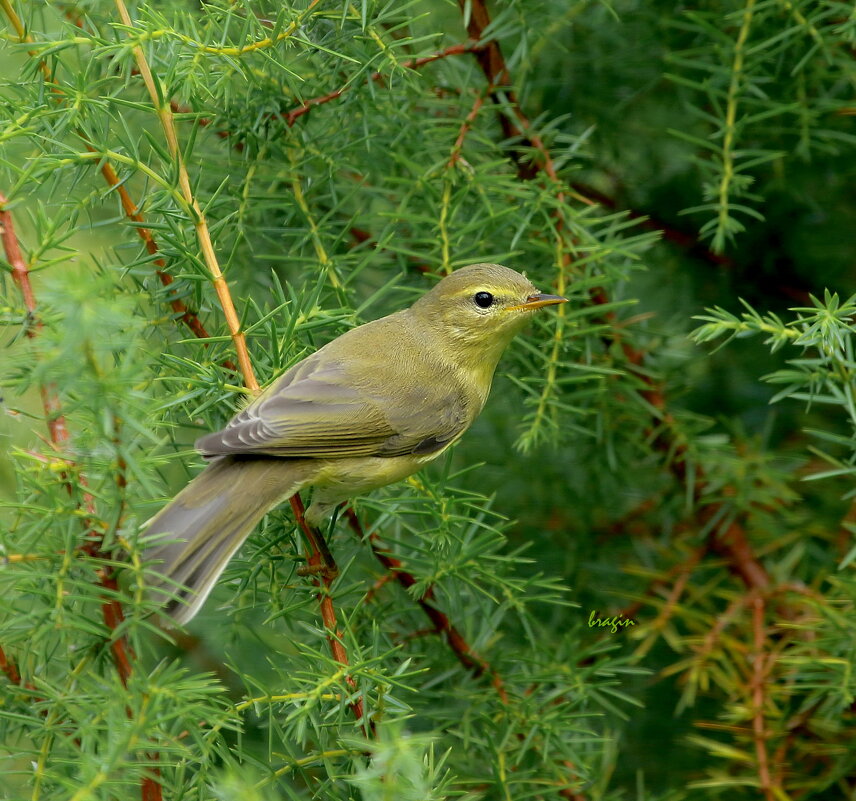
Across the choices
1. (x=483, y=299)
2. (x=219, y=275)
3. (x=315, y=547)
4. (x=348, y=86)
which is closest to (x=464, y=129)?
(x=348, y=86)

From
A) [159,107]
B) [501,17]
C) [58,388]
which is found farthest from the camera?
[501,17]

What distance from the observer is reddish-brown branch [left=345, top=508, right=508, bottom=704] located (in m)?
2.30

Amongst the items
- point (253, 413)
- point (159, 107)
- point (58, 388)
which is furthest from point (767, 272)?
point (58, 388)

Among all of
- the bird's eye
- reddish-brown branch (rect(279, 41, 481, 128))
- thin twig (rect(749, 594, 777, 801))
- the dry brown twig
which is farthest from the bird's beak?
thin twig (rect(749, 594, 777, 801))

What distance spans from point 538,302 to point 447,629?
87 centimetres

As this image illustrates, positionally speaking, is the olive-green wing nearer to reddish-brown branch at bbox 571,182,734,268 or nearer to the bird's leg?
the bird's leg

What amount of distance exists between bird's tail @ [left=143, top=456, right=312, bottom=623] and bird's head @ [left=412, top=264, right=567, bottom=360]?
2.40 feet

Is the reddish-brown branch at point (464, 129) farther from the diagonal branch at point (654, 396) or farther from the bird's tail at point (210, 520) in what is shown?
the bird's tail at point (210, 520)

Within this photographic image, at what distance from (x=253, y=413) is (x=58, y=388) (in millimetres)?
961

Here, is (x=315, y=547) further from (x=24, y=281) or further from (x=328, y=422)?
(x=24, y=281)

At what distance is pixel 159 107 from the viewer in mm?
1918

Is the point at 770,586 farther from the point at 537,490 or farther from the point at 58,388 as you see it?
the point at 58,388

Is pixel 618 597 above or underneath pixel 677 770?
above

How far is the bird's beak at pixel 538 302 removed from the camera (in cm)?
246
